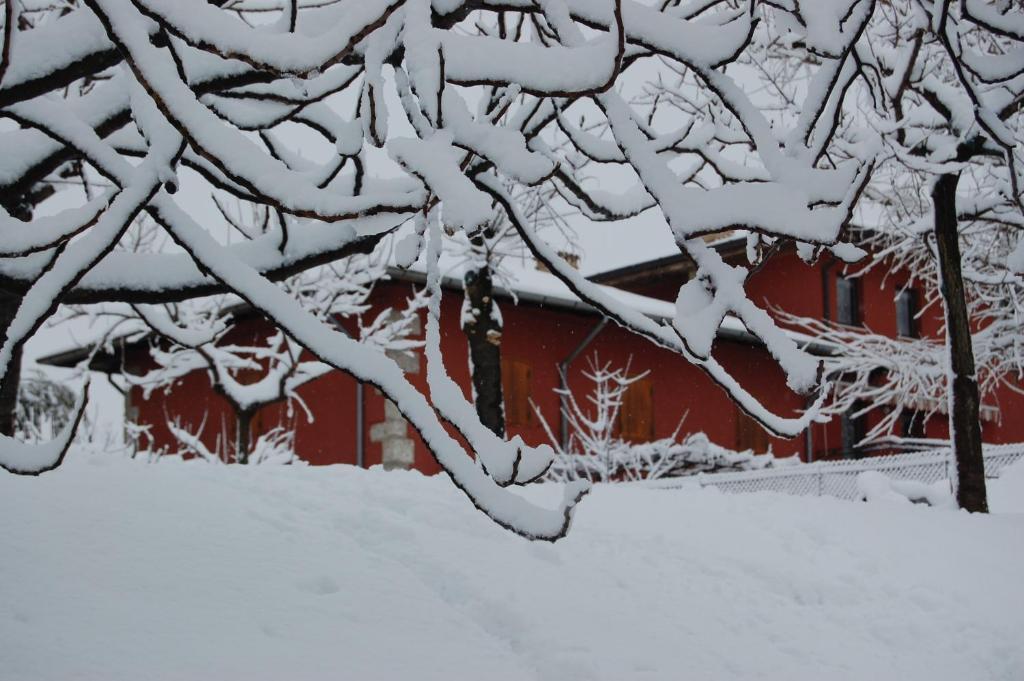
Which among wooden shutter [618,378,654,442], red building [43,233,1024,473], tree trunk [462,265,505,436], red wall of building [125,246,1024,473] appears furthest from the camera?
wooden shutter [618,378,654,442]

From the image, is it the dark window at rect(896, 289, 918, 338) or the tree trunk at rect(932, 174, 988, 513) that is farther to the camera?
the dark window at rect(896, 289, 918, 338)

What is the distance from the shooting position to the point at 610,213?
410 centimetres

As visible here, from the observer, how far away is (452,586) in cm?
396

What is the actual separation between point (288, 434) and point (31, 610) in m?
11.9

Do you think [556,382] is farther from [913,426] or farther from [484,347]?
[913,426]

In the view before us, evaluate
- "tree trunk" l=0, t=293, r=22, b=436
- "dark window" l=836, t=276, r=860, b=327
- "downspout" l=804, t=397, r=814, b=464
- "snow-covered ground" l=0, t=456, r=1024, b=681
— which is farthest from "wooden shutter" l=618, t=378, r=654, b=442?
"tree trunk" l=0, t=293, r=22, b=436

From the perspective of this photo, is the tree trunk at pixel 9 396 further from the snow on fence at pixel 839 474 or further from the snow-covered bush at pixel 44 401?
the snow-covered bush at pixel 44 401

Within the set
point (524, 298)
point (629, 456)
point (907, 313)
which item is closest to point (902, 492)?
point (629, 456)

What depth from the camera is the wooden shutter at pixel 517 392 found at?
15211mm

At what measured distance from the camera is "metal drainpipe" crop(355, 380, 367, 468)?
46.0 ft

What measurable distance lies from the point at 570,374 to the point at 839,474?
17.0 feet

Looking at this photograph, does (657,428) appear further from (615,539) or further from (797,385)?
(797,385)

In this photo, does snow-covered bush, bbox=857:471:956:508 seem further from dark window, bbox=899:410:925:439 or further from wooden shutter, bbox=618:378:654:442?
dark window, bbox=899:410:925:439

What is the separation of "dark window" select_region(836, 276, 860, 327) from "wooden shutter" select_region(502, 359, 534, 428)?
862 centimetres
